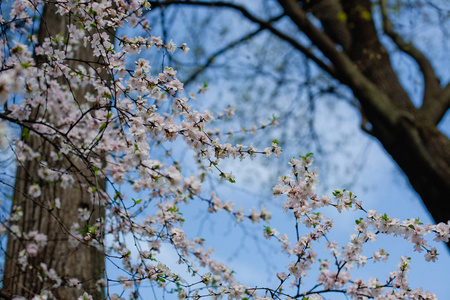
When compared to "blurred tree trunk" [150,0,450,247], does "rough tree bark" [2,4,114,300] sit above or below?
below

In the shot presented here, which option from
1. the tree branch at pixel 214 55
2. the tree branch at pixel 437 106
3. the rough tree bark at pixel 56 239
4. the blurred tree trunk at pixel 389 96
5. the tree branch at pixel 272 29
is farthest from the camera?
the tree branch at pixel 214 55

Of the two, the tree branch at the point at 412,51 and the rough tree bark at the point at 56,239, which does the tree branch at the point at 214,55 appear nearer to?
the tree branch at the point at 412,51

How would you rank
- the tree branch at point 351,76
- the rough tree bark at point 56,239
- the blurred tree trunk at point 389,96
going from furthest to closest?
the tree branch at point 351,76
the blurred tree trunk at point 389,96
the rough tree bark at point 56,239

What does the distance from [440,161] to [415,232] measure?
1.90 m

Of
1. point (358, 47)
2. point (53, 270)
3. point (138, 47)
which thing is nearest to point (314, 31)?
point (358, 47)

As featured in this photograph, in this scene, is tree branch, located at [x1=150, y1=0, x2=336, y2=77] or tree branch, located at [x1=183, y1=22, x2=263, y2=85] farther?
tree branch, located at [x1=183, y1=22, x2=263, y2=85]

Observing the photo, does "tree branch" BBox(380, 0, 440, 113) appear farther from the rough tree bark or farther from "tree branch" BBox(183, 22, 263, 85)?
the rough tree bark

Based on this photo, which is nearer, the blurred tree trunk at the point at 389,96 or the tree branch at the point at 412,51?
the blurred tree trunk at the point at 389,96

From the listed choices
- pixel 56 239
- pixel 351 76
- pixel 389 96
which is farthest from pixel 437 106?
pixel 56 239

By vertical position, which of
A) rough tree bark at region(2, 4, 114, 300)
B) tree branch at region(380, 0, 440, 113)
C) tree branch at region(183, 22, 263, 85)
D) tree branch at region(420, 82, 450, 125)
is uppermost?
tree branch at region(183, 22, 263, 85)

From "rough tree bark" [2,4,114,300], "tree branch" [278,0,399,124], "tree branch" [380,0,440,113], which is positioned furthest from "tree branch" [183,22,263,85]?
"rough tree bark" [2,4,114,300]

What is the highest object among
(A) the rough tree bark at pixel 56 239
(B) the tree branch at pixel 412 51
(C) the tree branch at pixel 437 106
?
(B) the tree branch at pixel 412 51

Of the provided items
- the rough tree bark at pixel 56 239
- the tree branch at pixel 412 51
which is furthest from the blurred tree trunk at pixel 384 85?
the rough tree bark at pixel 56 239

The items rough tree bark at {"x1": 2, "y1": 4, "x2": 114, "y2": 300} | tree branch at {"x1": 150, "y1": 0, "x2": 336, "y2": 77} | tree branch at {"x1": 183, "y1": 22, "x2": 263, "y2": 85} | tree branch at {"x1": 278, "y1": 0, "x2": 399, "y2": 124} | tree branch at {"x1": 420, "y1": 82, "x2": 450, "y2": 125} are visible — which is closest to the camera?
rough tree bark at {"x1": 2, "y1": 4, "x2": 114, "y2": 300}
